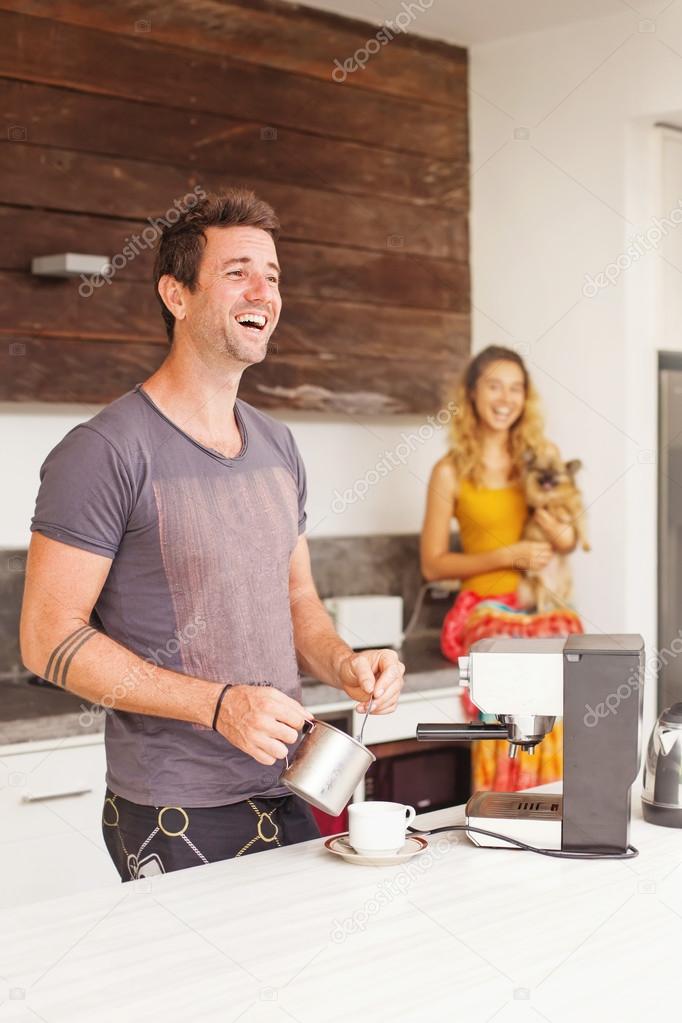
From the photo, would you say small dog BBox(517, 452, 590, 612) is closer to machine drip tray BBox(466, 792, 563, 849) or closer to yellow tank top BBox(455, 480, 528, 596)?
yellow tank top BBox(455, 480, 528, 596)

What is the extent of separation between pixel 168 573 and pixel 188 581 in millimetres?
31

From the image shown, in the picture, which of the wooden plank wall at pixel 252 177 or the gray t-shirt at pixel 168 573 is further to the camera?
the wooden plank wall at pixel 252 177

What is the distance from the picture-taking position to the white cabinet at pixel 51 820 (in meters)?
2.43

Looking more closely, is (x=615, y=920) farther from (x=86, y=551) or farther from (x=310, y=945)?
(x=86, y=551)

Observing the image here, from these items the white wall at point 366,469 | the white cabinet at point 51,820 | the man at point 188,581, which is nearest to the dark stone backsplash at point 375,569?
the white wall at point 366,469

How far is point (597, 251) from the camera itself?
365 centimetres

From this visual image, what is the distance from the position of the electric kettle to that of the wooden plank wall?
1.70m

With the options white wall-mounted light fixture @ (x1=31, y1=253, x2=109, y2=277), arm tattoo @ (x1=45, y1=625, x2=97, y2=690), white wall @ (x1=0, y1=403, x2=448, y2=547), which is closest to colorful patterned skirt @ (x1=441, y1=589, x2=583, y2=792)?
white wall @ (x1=0, y1=403, x2=448, y2=547)

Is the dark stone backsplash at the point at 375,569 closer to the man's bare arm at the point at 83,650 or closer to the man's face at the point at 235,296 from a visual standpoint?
the man's face at the point at 235,296

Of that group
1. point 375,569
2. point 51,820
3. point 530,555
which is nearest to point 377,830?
point 51,820

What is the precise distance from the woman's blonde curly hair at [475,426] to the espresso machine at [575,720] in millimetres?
1797

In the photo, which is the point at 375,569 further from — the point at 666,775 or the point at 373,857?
the point at 373,857

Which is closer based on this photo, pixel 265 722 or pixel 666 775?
pixel 265 722

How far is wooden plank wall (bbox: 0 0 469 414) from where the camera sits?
295 centimetres
